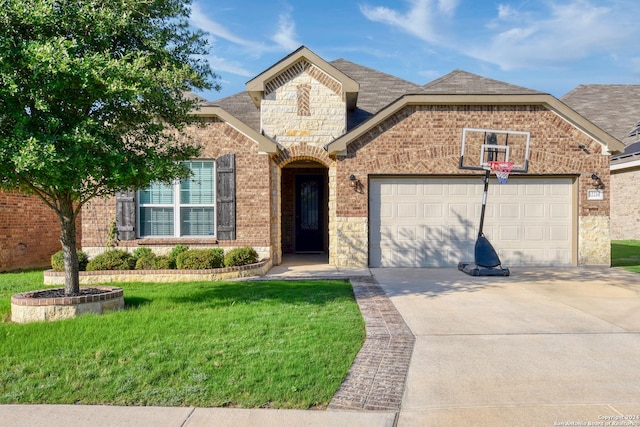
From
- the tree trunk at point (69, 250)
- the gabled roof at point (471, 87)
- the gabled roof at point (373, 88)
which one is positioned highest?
the gabled roof at point (373, 88)

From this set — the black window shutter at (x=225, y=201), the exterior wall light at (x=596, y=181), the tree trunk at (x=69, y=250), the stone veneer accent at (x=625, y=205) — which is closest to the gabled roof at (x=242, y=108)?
the black window shutter at (x=225, y=201)

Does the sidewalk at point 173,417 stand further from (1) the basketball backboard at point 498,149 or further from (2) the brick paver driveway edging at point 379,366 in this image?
(1) the basketball backboard at point 498,149

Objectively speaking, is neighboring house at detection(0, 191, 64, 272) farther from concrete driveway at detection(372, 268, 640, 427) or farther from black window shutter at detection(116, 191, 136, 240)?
concrete driveway at detection(372, 268, 640, 427)

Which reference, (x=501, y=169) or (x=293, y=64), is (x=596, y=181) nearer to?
(x=501, y=169)

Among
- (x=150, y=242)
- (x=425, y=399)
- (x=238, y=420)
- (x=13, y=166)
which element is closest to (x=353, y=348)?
(x=425, y=399)

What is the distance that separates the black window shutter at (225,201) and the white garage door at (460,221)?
3720 millimetres

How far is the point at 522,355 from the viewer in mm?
4418

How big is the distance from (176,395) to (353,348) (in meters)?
1.94

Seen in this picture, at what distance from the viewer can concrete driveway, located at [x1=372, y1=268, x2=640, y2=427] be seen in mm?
3246

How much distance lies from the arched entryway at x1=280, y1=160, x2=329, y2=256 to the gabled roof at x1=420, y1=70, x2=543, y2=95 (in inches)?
187

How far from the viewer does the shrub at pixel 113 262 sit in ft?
31.4

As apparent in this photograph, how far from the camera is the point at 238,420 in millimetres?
3094

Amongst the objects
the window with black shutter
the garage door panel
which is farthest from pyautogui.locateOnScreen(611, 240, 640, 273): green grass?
the window with black shutter

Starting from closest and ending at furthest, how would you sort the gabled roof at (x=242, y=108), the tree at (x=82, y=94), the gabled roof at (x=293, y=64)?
the tree at (x=82, y=94)
the gabled roof at (x=293, y=64)
the gabled roof at (x=242, y=108)
